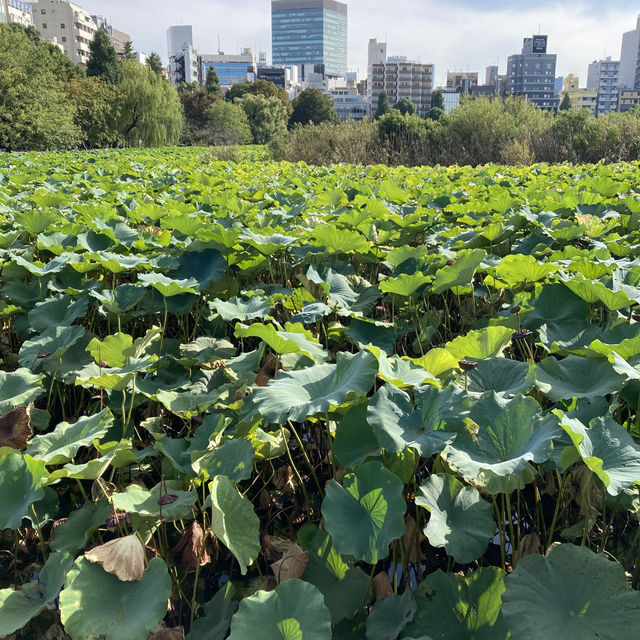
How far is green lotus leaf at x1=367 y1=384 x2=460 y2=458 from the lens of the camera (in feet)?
3.13

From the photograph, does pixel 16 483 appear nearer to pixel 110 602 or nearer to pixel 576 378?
pixel 110 602

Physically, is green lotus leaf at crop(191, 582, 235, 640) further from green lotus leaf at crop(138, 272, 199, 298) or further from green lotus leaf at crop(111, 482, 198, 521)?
green lotus leaf at crop(138, 272, 199, 298)

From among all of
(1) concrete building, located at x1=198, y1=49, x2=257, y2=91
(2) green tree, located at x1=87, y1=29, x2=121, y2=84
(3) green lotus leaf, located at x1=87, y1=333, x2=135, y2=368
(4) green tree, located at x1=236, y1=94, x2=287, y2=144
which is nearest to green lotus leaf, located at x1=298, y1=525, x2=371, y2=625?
(3) green lotus leaf, located at x1=87, y1=333, x2=135, y2=368

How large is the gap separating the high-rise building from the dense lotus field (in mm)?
168534

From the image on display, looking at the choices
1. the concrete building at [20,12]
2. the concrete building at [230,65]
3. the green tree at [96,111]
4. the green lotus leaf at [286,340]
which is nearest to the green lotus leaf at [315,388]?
the green lotus leaf at [286,340]

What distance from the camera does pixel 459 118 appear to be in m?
13.1

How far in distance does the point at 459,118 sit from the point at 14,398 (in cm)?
1316

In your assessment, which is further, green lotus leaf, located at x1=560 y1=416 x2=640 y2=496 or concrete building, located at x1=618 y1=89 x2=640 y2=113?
concrete building, located at x1=618 y1=89 x2=640 y2=113

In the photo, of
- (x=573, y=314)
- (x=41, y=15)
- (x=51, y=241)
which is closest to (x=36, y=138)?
(x=51, y=241)

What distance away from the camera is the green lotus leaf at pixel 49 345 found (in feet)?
5.41

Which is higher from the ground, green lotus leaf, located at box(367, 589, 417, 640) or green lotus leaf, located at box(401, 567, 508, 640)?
green lotus leaf, located at box(401, 567, 508, 640)

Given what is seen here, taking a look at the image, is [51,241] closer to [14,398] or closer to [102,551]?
[14,398]

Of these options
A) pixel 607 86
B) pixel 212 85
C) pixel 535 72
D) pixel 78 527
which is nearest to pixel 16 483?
pixel 78 527

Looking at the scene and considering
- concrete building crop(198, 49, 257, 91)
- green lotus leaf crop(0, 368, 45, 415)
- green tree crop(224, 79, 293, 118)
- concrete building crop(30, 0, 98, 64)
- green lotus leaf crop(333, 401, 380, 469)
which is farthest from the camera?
concrete building crop(198, 49, 257, 91)
